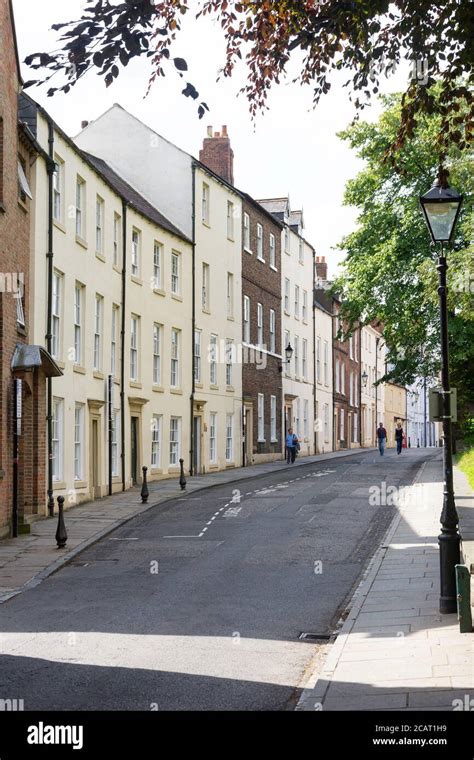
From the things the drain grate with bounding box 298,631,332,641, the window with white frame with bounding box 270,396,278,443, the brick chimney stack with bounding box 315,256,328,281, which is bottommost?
the drain grate with bounding box 298,631,332,641

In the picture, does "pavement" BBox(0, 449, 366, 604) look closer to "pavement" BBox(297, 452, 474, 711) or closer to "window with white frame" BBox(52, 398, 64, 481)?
"window with white frame" BBox(52, 398, 64, 481)

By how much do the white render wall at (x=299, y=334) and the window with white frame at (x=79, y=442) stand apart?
24951 mm

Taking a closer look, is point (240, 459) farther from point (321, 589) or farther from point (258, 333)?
point (321, 589)

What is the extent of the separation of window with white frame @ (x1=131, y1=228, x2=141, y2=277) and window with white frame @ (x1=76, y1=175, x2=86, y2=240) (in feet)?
15.1

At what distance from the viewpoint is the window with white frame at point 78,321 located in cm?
2628

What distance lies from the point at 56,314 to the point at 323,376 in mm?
37794

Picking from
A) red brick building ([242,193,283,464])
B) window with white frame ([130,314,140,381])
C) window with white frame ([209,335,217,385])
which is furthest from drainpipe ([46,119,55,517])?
red brick building ([242,193,283,464])

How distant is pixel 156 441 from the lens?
110 ft

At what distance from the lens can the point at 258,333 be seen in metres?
46.4

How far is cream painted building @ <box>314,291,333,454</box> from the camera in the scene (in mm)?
59344

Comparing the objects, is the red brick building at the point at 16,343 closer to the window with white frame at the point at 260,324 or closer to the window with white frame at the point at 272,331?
the window with white frame at the point at 260,324

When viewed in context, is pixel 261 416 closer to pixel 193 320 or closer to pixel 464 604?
pixel 193 320
